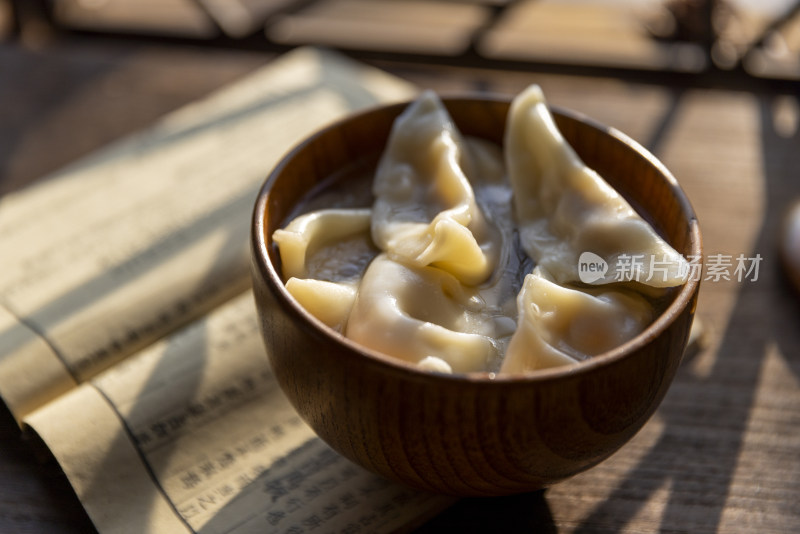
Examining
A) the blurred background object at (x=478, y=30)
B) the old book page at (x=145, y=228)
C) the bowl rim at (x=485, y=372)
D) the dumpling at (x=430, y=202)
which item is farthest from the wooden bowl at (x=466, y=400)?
the blurred background object at (x=478, y=30)

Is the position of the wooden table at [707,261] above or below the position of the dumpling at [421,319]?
below

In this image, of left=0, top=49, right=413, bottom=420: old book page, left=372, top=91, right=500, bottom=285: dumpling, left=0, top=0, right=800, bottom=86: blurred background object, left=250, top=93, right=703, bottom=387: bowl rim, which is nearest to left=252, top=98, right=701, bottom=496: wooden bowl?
left=250, top=93, right=703, bottom=387: bowl rim

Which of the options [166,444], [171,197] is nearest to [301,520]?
[166,444]

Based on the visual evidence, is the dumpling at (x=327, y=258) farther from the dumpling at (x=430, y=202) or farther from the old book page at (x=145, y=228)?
the old book page at (x=145, y=228)

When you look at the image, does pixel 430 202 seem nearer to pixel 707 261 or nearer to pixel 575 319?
pixel 575 319

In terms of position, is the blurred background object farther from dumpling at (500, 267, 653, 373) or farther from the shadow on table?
dumpling at (500, 267, 653, 373)

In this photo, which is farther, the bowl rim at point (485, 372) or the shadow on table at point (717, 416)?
the shadow on table at point (717, 416)
